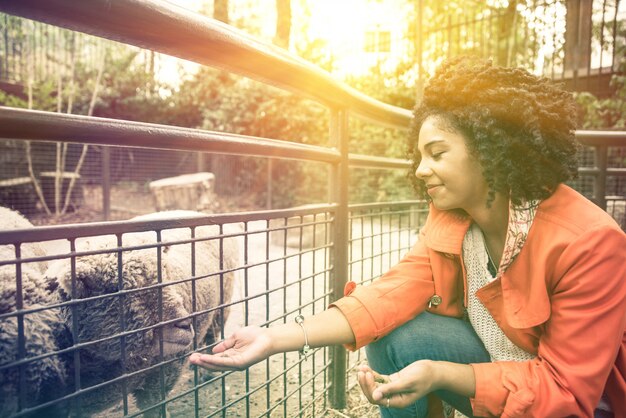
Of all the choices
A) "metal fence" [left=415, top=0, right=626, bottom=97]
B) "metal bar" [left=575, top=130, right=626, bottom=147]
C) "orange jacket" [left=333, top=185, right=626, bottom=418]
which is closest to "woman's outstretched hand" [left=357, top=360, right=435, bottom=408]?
"orange jacket" [left=333, top=185, right=626, bottom=418]

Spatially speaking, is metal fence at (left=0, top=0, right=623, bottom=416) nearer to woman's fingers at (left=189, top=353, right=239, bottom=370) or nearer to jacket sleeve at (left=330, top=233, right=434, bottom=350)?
woman's fingers at (left=189, top=353, right=239, bottom=370)

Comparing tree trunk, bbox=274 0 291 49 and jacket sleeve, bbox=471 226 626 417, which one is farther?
tree trunk, bbox=274 0 291 49

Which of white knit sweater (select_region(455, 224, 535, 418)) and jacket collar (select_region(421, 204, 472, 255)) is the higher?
jacket collar (select_region(421, 204, 472, 255))

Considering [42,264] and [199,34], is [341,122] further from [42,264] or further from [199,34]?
[42,264]

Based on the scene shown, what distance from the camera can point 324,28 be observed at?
40.0 ft

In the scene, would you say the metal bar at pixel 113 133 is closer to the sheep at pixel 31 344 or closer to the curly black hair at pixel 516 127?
the sheep at pixel 31 344

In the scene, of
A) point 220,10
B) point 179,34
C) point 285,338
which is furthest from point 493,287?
point 220,10

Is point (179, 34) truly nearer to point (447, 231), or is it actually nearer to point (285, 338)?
point (285, 338)

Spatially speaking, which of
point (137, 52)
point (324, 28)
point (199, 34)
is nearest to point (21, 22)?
point (137, 52)

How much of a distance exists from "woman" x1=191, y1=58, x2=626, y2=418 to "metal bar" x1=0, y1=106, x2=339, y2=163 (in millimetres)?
522

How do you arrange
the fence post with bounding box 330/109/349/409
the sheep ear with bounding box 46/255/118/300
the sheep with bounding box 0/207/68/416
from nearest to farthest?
the sheep with bounding box 0/207/68/416, the sheep ear with bounding box 46/255/118/300, the fence post with bounding box 330/109/349/409

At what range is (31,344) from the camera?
106 centimetres

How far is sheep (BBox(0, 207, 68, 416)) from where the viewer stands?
993 mm

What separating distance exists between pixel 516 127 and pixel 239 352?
98 cm
